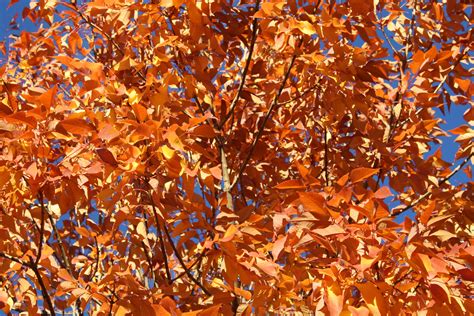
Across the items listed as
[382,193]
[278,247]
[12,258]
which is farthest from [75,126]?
[382,193]

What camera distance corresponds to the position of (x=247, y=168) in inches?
120

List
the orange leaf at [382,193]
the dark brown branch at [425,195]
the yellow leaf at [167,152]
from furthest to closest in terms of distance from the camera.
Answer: the dark brown branch at [425,195] < the yellow leaf at [167,152] < the orange leaf at [382,193]

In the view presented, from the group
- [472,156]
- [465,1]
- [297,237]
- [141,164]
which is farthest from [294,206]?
[465,1]

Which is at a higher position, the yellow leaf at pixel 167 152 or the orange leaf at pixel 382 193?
the yellow leaf at pixel 167 152

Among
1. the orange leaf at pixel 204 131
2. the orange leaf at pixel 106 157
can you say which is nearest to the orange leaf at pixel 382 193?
the orange leaf at pixel 204 131

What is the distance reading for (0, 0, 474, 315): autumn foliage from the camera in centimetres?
181

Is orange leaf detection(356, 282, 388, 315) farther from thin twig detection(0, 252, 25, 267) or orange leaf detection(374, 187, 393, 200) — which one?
thin twig detection(0, 252, 25, 267)

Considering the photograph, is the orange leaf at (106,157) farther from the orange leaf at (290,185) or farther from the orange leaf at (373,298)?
the orange leaf at (373,298)

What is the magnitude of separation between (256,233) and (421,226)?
507 millimetres

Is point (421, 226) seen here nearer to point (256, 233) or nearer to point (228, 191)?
point (256, 233)

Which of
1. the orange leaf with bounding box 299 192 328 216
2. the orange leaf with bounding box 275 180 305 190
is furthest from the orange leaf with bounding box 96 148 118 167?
the orange leaf with bounding box 299 192 328 216

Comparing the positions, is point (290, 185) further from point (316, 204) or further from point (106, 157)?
point (106, 157)

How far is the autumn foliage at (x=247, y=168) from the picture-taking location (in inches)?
71.3

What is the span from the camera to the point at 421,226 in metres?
1.81
